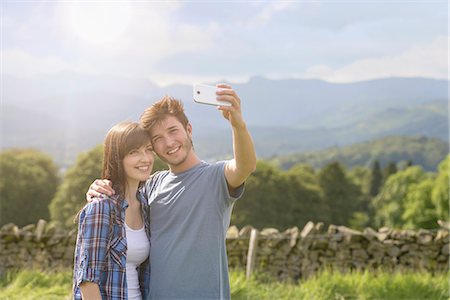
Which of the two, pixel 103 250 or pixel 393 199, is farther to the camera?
pixel 393 199

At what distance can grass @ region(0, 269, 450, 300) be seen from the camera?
6516 millimetres

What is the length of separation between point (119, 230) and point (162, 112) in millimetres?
581

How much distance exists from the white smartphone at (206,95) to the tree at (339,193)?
1546 inches

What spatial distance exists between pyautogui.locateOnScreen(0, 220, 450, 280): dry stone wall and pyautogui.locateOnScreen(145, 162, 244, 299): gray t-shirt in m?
6.74

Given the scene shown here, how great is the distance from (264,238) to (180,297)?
691 cm

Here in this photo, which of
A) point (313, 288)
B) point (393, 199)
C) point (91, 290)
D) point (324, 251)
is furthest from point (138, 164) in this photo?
point (393, 199)

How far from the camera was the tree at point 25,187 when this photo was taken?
95.9 feet

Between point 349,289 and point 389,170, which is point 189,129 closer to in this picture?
point 349,289

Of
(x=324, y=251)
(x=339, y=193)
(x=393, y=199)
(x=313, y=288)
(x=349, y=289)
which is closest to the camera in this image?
(x=313, y=288)

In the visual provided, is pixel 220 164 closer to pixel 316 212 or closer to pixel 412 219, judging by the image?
pixel 316 212

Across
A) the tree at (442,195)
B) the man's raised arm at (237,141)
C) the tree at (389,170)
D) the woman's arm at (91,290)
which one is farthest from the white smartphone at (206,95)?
the tree at (389,170)

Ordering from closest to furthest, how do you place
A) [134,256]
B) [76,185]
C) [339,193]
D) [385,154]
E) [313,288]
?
[134,256]
[313,288]
[76,185]
[339,193]
[385,154]

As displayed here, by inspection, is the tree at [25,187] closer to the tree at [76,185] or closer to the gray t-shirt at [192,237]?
the tree at [76,185]

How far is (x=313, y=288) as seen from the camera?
6828 mm
